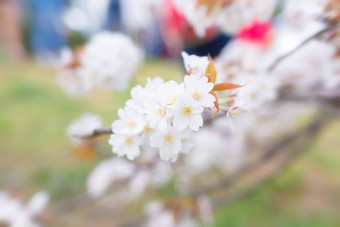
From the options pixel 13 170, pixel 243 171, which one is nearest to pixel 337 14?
pixel 243 171

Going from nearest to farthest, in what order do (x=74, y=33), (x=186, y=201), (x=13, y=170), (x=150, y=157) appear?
(x=186, y=201) → (x=150, y=157) → (x=13, y=170) → (x=74, y=33)

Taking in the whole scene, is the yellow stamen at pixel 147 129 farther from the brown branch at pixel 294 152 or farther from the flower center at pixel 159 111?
the brown branch at pixel 294 152

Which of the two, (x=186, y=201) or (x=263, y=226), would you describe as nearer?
(x=186, y=201)

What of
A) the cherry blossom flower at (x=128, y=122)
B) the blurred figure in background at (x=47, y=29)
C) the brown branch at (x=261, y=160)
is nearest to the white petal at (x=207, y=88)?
the cherry blossom flower at (x=128, y=122)

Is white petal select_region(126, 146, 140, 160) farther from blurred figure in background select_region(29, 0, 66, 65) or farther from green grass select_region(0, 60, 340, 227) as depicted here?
blurred figure in background select_region(29, 0, 66, 65)

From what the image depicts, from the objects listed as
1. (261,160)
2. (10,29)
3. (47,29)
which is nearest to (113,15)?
(47,29)

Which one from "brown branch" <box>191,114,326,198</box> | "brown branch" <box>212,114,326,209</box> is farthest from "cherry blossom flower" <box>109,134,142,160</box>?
"brown branch" <box>212,114,326,209</box>

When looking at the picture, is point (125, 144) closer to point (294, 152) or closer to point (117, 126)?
point (117, 126)

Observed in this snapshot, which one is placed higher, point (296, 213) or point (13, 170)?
point (13, 170)

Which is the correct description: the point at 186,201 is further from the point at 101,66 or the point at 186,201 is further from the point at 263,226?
the point at 263,226
